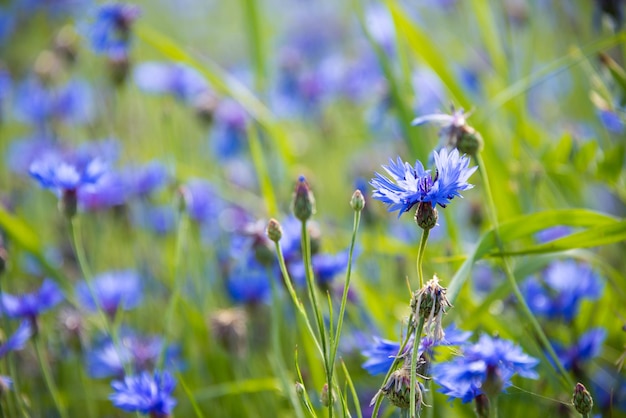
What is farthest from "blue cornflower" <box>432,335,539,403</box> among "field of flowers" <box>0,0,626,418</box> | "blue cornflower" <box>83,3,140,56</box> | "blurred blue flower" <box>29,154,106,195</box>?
"blue cornflower" <box>83,3,140,56</box>

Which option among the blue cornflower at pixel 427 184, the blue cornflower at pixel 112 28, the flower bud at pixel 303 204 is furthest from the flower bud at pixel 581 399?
the blue cornflower at pixel 112 28

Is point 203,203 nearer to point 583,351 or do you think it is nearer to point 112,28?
point 112,28

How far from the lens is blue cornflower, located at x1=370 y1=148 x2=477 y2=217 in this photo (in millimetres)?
680

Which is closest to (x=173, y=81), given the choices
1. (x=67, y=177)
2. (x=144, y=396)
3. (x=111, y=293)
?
(x=111, y=293)

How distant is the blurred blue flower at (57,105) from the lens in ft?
6.73

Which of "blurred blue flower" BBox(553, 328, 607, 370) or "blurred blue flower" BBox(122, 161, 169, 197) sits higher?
"blurred blue flower" BBox(122, 161, 169, 197)

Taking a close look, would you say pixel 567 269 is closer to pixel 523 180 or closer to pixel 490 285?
pixel 523 180

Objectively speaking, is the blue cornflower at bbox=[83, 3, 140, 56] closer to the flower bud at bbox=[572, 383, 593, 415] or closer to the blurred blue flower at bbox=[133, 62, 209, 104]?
the blurred blue flower at bbox=[133, 62, 209, 104]

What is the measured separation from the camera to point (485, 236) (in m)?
0.89

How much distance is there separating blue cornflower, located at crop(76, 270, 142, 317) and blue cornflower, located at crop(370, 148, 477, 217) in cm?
88

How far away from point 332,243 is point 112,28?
64 centimetres

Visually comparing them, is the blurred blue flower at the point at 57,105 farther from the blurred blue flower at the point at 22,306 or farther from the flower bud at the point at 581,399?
the flower bud at the point at 581,399

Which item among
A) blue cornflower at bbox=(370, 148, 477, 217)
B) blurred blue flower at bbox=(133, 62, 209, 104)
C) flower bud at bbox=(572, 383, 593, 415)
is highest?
blurred blue flower at bbox=(133, 62, 209, 104)

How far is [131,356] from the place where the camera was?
4.13ft
